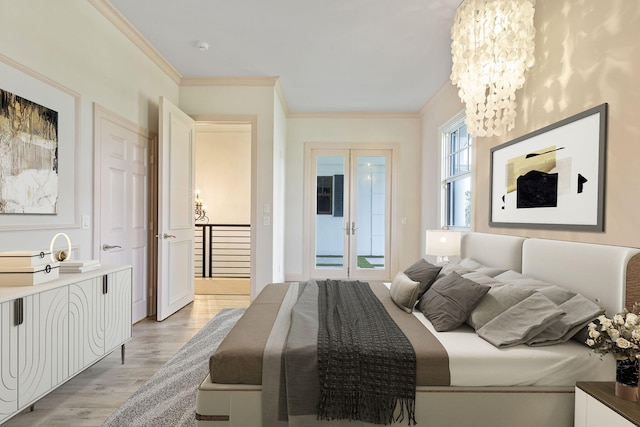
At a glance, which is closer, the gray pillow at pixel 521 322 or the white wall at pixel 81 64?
the gray pillow at pixel 521 322

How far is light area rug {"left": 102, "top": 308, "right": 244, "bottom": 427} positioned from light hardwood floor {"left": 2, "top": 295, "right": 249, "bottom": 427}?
0.26 feet

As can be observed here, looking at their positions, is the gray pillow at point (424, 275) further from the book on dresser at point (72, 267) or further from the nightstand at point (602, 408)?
the book on dresser at point (72, 267)

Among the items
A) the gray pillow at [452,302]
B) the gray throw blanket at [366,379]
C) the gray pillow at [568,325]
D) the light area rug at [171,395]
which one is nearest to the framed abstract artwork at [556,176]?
the gray pillow at [568,325]

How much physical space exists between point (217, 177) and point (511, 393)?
6372 mm

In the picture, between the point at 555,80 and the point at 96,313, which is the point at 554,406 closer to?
the point at 555,80

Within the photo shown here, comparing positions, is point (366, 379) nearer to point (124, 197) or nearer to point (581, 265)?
point (581, 265)

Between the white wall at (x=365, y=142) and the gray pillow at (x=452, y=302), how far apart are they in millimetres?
3571

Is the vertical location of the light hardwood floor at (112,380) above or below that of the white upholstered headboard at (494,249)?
below

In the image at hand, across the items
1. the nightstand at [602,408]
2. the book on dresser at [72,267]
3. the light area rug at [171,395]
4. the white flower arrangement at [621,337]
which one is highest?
the book on dresser at [72,267]

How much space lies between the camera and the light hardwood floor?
1.99 metres

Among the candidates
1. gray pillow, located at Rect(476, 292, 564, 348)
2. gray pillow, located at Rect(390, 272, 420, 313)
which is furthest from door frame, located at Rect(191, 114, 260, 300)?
gray pillow, located at Rect(476, 292, 564, 348)

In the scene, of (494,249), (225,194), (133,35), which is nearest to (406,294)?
(494,249)

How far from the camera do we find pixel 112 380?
2.43m

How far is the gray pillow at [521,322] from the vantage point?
1.71 meters
